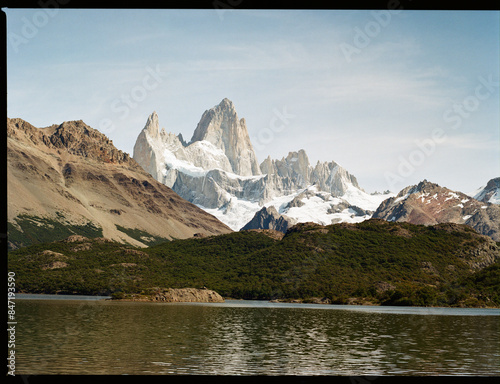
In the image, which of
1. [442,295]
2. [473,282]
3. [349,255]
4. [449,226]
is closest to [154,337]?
[442,295]

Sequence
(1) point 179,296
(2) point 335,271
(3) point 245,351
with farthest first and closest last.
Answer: (2) point 335,271 < (1) point 179,296 < (3) point 245,351

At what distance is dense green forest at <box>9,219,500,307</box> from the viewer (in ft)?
472

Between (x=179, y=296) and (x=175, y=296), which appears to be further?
(x=179, y=296)

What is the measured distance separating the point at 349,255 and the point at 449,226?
4344cm

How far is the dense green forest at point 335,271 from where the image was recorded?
472 feet

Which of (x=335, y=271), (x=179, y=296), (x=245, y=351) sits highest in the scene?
(x=335, y=271)

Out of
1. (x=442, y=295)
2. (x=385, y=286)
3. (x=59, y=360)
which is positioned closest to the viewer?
(x=59, y=360)

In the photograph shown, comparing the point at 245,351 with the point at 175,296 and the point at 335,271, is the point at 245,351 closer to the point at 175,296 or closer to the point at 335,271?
the point at 175,296

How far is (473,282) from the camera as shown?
14312 centimetres

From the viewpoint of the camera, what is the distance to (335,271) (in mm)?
162625

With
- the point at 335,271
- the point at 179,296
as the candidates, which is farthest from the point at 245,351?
the point at 335,271

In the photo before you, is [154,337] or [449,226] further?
[449,226]

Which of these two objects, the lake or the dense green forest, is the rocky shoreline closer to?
the dense green forest
